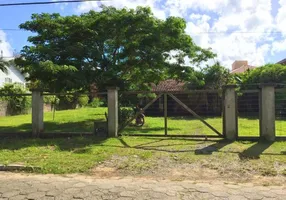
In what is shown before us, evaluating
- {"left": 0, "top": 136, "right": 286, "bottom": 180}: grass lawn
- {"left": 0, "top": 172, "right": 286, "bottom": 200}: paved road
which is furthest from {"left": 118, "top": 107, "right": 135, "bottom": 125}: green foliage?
{"left": 0, "top": 172, "right": 286, "bottom": 200}: paved road

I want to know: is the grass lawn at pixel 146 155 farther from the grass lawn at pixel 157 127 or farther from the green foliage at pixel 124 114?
the green foliage at pixel 124 114

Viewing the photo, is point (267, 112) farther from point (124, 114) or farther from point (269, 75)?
point (269, 75)

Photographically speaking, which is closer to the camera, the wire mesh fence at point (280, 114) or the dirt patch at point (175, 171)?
the dirt patch at point (175, 171)

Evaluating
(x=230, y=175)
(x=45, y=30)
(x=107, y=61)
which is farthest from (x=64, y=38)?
(x=230, y=175)

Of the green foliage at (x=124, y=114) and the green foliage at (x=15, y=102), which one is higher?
the green foliage at (x=15, y=102)

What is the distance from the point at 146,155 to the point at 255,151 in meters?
3.00

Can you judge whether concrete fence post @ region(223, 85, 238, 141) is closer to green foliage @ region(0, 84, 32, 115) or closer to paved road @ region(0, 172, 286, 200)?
paved road @ region(0, 172, 286, 200)

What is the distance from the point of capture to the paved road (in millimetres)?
4982

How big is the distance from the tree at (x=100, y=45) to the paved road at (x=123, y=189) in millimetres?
6818

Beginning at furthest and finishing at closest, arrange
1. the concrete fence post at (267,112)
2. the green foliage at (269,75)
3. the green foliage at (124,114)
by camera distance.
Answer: the green foliage at (269,75)
the green foliage at (124,114)
the concrete fence post at (267,112)

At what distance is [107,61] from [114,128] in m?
4.74

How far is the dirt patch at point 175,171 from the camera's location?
598 centimetres

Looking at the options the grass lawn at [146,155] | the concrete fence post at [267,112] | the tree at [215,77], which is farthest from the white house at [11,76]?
the concrete fence post at [267,112]

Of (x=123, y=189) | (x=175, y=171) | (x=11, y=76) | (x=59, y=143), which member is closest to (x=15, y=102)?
(x=11, y=76)
